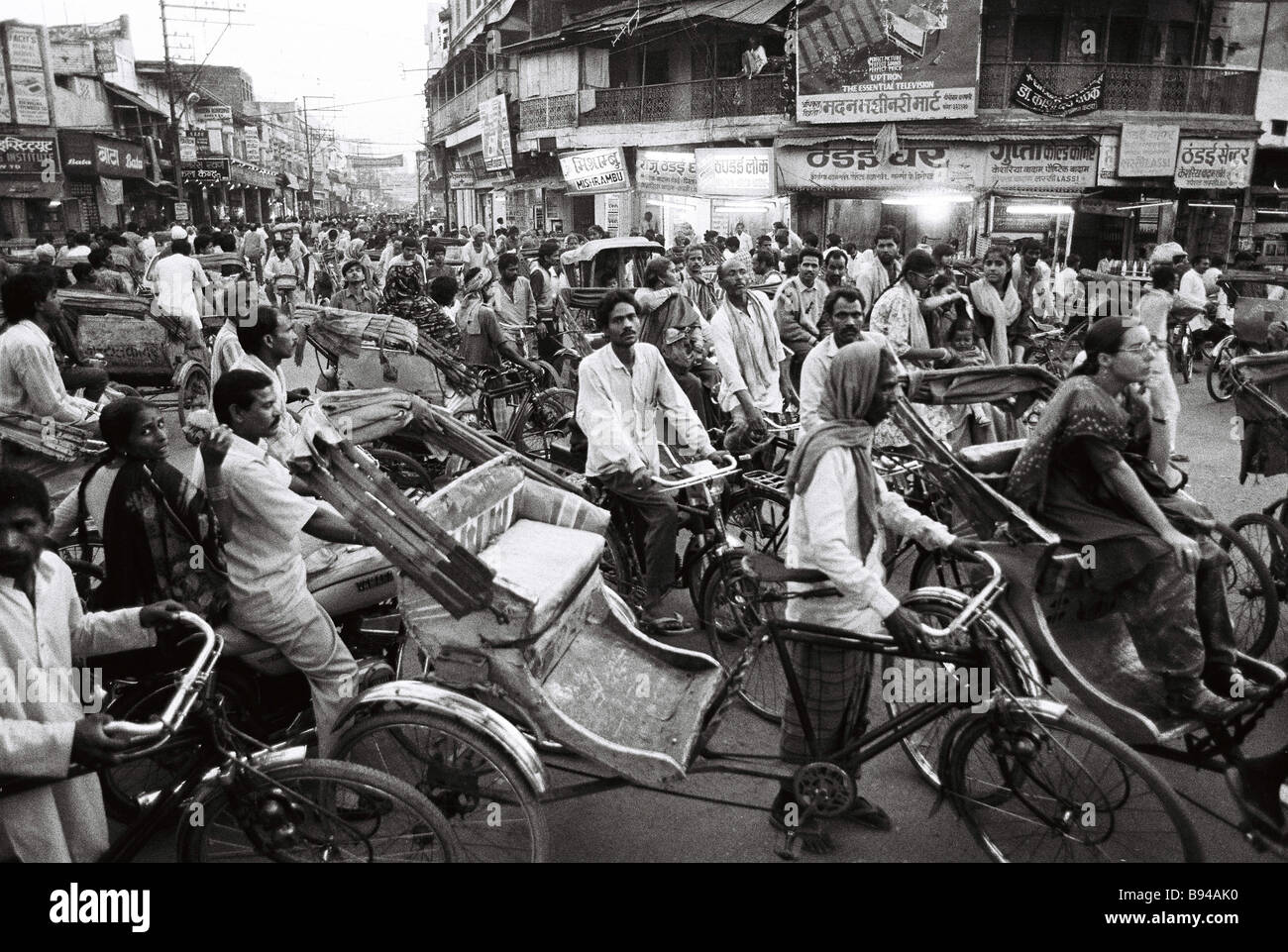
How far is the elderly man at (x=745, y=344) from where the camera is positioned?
6160 millimetres

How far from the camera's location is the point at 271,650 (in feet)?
11.1

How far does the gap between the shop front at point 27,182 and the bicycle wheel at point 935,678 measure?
31.5 meters

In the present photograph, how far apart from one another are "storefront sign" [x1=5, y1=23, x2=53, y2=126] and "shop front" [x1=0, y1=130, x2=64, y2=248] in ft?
1.81

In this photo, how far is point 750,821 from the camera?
3375 millimetres

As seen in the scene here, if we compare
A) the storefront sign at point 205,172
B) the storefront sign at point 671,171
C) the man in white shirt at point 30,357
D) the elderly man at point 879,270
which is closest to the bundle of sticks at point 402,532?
the man in white shirt at point 30,357

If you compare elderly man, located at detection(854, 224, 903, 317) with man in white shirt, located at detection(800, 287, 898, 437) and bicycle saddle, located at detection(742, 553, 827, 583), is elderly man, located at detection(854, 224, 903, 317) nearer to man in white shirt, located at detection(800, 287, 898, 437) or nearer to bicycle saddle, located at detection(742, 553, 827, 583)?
man in white shirt, located at detection(800, 287, 898, 437)

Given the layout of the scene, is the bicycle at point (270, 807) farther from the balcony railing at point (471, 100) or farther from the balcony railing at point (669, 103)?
the balcony railing at point (471, 100)

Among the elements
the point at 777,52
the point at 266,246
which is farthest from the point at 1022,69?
the point at 266,246

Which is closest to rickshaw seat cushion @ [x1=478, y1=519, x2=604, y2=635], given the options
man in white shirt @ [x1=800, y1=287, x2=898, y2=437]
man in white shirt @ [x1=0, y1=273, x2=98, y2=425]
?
A: man in white shirt @ [x1=800, y1=287, x2=898, y2=437]

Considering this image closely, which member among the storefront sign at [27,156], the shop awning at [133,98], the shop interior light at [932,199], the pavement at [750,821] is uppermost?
the shop awning at [133,98]

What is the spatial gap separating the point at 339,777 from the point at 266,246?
21.7m

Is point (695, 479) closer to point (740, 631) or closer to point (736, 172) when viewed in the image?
point (740, 631)

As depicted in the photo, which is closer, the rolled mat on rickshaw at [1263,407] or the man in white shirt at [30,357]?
the rolled mat on rickshaw at [1263,407]

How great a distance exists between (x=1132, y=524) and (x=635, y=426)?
2.40 m
